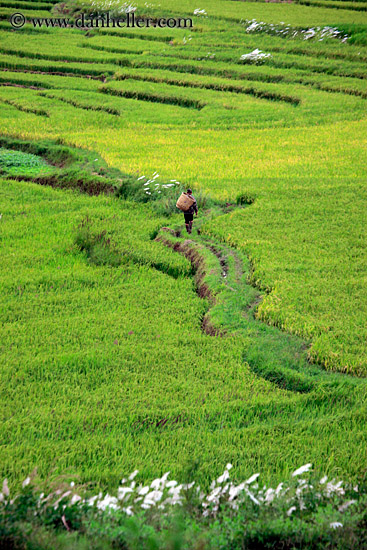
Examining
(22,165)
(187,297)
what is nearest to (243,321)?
(187,297)

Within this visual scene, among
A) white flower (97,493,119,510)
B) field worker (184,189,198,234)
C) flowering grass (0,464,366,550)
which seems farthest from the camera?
field worker (184,189,198,234)

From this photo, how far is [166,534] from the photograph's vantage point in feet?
9.21

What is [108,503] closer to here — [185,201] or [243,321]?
[243,321]

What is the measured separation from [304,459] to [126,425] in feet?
4.47

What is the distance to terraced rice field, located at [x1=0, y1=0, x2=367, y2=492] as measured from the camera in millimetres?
4102

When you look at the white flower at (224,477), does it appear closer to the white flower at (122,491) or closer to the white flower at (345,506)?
the white flower at (122,491)

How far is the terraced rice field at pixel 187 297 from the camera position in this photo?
4.10m

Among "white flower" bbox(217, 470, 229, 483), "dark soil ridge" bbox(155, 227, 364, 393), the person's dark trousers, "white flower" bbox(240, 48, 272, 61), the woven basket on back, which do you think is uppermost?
"white flower" bbox(240, 48, 272, 61)

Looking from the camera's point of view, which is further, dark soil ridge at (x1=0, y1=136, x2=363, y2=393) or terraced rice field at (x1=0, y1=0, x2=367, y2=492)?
dark soil ridge at (x1=0, y1=136, x2=363, y2=393)

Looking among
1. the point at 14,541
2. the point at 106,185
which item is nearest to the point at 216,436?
the point at 14,541

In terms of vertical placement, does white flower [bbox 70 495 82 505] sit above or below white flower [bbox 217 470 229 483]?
above

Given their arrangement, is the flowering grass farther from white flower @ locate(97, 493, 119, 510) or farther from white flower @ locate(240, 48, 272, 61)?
white flower @ locate(240, 48, 272, 61)

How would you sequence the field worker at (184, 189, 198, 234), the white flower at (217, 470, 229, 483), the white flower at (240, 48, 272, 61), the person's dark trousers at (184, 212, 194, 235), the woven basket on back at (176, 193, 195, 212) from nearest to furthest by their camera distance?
the white flower at (217, 470, 229, 483) < the woven basket on back at (176, 193, 195, 212) < the field worker at (184, 189, 198, 234) < the person's dark trousers at (184, 212, 194, 235) < the white flower at (240, 48, 272, 61)

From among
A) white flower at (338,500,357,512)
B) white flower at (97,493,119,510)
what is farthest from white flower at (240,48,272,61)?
white flower at (97,493,119,510)
